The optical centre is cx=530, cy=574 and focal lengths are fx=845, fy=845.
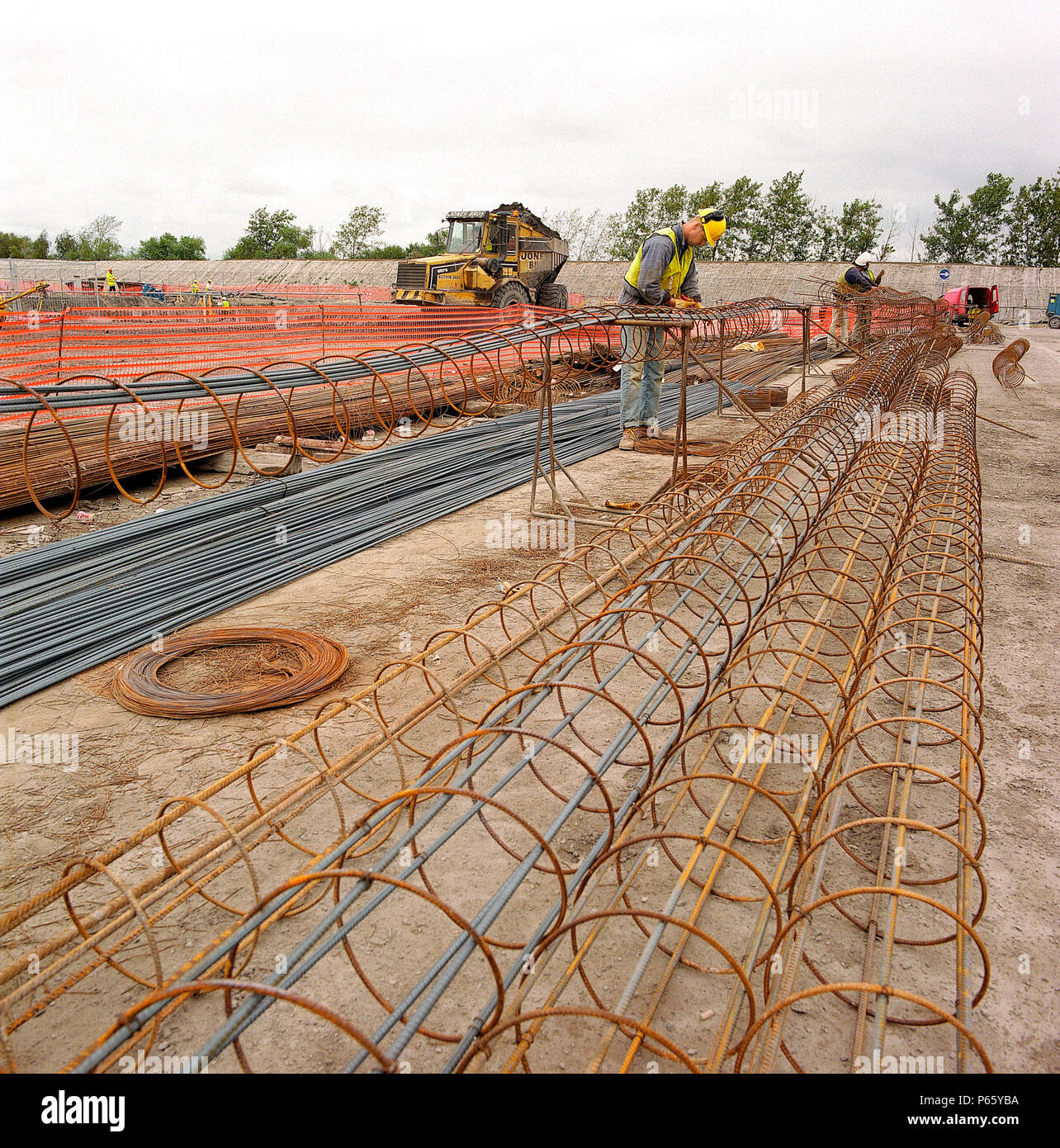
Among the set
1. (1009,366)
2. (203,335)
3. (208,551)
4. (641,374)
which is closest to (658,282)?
(641,374)

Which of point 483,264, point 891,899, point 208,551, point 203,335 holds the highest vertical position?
point 483,264

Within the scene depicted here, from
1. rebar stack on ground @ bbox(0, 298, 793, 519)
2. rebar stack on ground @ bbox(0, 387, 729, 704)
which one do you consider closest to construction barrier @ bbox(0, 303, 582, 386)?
rebar stack on ground @ bbox(0, 298, 793, 519)

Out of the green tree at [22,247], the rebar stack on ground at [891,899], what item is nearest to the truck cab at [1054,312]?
the rebar stack on ground at [891,899]

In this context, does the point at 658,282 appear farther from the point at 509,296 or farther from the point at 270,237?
the point at 270,237

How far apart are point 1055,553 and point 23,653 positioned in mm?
7279

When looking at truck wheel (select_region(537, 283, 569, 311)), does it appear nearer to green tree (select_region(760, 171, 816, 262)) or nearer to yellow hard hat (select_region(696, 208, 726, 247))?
yellow hard hat (select_region(696, 208, 726, 247))

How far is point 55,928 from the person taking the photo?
2754mm

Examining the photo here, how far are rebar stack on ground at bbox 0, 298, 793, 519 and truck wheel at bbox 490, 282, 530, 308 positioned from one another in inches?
274

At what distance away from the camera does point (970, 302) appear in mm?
30031

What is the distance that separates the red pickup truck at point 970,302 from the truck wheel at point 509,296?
17574mm

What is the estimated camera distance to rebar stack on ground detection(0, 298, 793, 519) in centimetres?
416

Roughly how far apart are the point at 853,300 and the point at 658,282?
10.1 meters

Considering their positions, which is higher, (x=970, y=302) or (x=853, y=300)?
(x=970, y=302)
